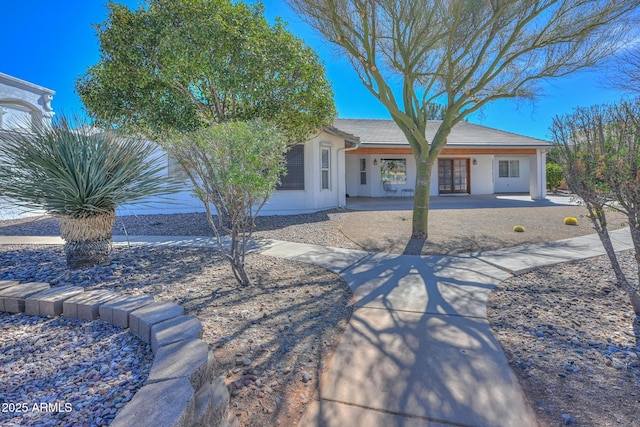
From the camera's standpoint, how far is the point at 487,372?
8.13ft

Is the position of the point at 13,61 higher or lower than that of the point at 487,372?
higher

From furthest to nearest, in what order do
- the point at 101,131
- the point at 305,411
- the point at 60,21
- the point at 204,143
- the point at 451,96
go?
the point at 60,21
the point at 451,96
the point at 101,131
the point at 204,143
the point at 305,411

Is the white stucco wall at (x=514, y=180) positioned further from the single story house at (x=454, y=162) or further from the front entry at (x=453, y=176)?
the front entry at (x=453, y=176)

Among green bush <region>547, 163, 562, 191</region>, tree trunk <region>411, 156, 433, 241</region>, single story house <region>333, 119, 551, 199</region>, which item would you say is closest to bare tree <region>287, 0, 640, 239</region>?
tree trunk <region>411, 156, 433, 241</region>

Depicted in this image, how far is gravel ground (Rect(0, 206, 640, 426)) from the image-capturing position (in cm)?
223

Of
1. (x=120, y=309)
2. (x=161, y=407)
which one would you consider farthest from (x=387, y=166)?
(x=161, y=407)

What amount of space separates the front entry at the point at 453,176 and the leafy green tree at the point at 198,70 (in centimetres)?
1420

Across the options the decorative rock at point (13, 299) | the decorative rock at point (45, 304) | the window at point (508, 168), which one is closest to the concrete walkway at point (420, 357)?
the decorative rock at point (45, 304)

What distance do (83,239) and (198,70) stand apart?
14.4 ft

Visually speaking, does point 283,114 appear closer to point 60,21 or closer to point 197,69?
point 197,69

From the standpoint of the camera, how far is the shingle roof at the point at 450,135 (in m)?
17.7

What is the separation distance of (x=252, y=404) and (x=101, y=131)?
Answer: 15.6 ft

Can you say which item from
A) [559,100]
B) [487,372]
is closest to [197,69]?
[487,372]

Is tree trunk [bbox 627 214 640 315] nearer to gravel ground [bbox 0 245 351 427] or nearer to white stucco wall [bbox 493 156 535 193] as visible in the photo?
gravel ground [bbox 0 245 351 427]
